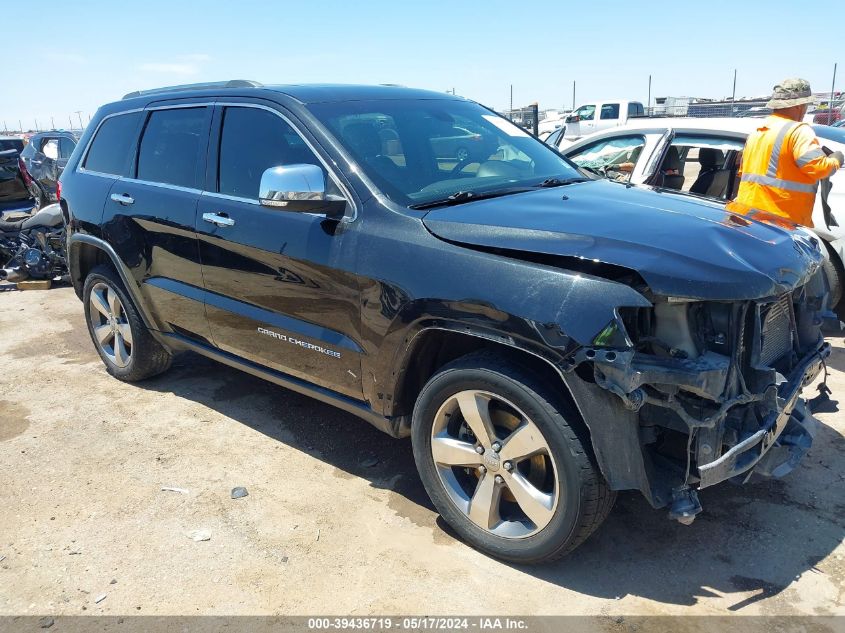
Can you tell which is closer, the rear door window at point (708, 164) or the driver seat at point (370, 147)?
the driver seat at point (370, 147)

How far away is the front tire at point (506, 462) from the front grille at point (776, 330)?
846 millimetres

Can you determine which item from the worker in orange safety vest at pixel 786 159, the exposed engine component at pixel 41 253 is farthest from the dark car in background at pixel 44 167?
the worker in orange safety vest at pixel 786 159

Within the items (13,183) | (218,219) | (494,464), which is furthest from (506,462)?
(13,183)

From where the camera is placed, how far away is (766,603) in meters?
2.66

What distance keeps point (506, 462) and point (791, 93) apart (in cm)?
366

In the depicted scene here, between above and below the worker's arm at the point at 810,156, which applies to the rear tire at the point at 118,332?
below

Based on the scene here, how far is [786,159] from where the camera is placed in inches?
187

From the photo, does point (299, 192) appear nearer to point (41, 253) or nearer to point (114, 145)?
point (114, 145)

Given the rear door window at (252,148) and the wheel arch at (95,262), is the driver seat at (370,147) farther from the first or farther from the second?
the wheel arch at (95,262)

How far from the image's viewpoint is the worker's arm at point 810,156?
457 cm

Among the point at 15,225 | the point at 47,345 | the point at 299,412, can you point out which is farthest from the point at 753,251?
the point at 15,225

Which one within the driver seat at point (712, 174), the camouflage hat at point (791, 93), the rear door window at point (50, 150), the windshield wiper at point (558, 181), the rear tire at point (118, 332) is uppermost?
the camouflage hat at point (791, 93)

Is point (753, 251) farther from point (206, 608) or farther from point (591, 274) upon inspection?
point (206, 608)

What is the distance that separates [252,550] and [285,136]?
2040 mm
